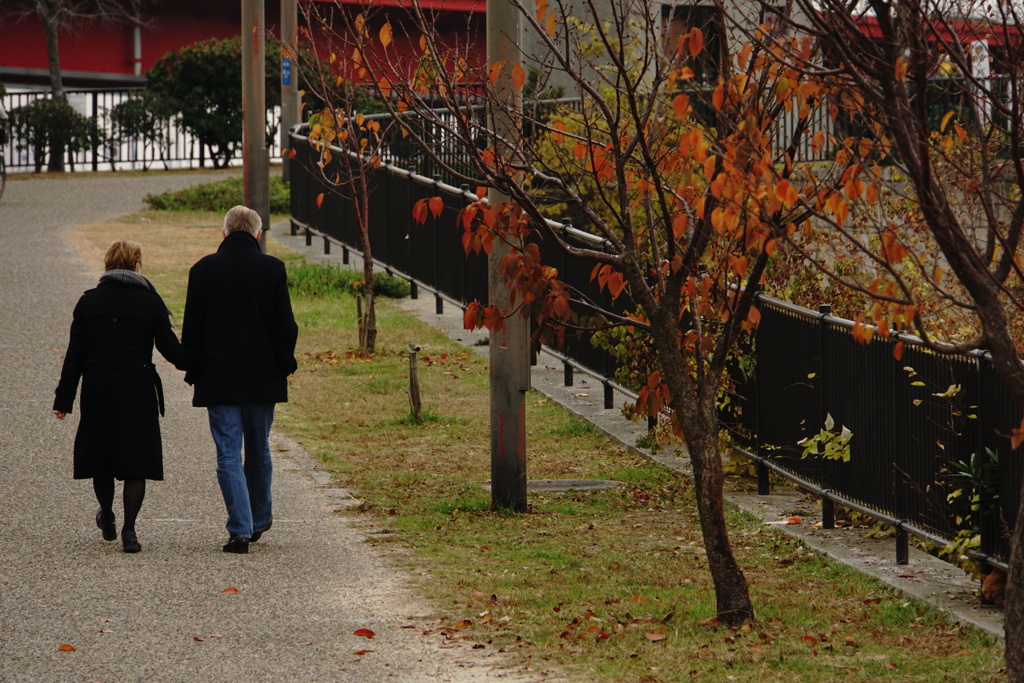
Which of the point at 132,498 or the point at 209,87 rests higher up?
the point at 209,87

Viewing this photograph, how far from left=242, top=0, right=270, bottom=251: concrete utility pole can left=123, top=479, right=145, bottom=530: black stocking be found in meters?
8.68

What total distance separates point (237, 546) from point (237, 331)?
1.14 m

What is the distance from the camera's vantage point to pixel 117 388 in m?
8.20

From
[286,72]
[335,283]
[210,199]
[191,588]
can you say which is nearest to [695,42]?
[191,588]

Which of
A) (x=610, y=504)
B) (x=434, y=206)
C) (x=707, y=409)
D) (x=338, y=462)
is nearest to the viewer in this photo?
(x=707, y=409)

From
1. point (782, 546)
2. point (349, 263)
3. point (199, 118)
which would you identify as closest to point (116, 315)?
point (782, 546)

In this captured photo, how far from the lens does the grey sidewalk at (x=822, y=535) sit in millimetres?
7152

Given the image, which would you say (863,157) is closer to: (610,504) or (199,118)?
(610,504)

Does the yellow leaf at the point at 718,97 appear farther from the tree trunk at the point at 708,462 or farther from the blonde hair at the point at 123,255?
the blonde hair at the point at 123,255

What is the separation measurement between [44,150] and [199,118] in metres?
3.24

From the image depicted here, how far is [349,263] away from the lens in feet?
67.3

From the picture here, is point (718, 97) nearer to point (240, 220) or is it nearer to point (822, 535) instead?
point (240, 220)

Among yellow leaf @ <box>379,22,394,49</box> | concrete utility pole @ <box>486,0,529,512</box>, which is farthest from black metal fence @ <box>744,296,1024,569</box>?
yellow leaf @ <box>379,22,394,49</box>

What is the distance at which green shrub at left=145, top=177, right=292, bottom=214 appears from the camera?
2612cm
